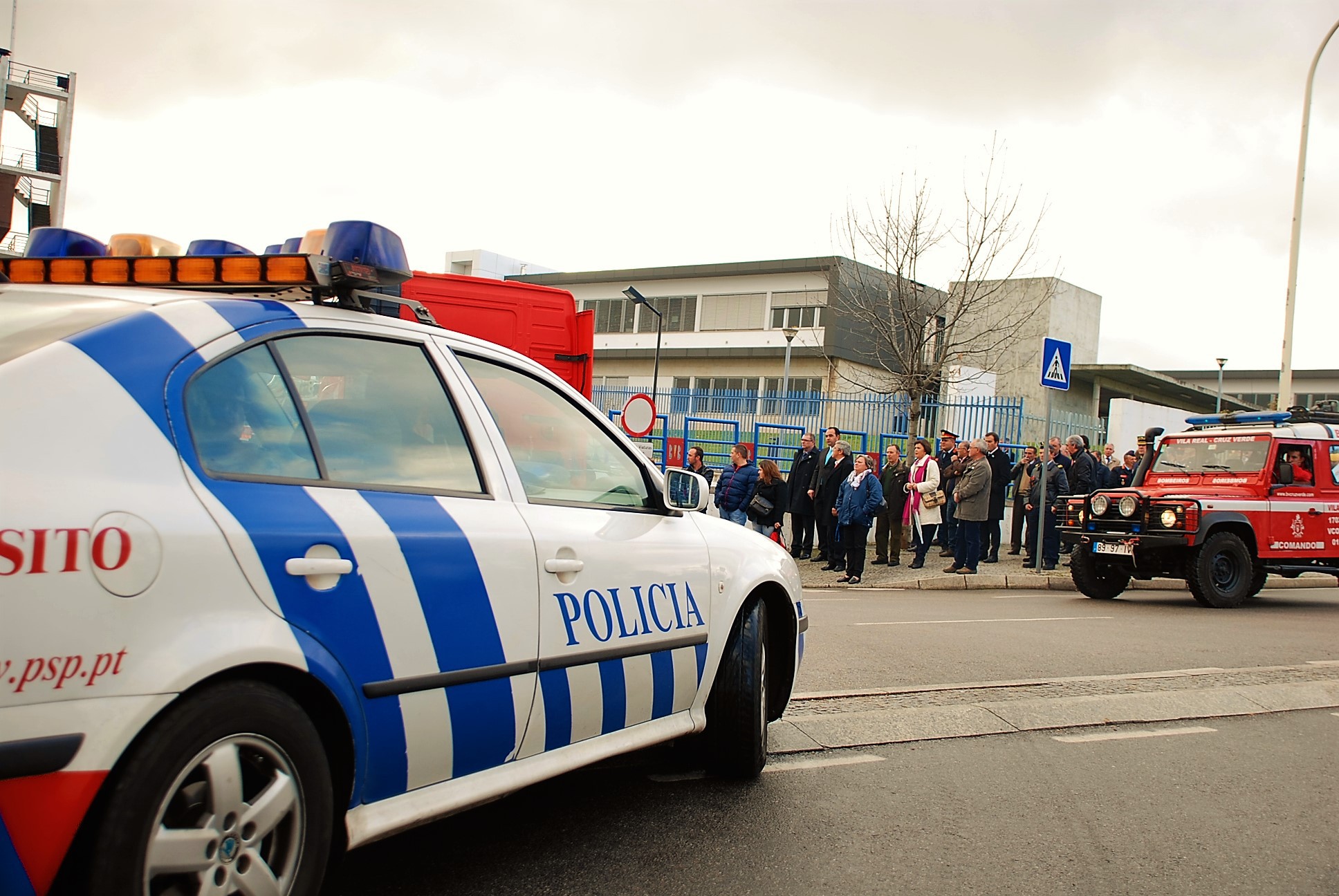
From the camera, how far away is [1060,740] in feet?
17.4

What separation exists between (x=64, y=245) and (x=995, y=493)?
1359 centimetres

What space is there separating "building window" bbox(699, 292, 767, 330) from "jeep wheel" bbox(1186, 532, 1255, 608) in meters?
34.2

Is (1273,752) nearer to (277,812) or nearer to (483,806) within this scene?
(483,806)

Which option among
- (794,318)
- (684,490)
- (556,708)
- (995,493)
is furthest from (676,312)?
(556,708)

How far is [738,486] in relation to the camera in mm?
14680

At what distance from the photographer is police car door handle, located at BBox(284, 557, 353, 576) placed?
8.12 ft

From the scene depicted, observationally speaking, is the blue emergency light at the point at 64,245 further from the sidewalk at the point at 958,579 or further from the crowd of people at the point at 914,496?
the sidewalk at the point at 958,579

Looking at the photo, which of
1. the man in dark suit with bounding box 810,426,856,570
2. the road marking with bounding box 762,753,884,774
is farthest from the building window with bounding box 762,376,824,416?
the road marking with bounding box 762,753,884,774

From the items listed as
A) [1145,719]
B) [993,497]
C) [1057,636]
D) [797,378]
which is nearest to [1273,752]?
[1145,719]

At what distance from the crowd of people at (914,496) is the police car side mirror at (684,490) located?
9.37 meters

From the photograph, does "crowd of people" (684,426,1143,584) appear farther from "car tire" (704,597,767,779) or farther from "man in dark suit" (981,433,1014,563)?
"car tire" (704,597,767,779)

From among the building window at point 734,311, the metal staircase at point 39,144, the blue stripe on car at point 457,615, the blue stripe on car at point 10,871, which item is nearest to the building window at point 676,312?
the building window at point 734,311

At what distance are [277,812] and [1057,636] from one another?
7.63 metres

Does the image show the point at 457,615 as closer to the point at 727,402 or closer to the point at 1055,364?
the point at 1055,364
